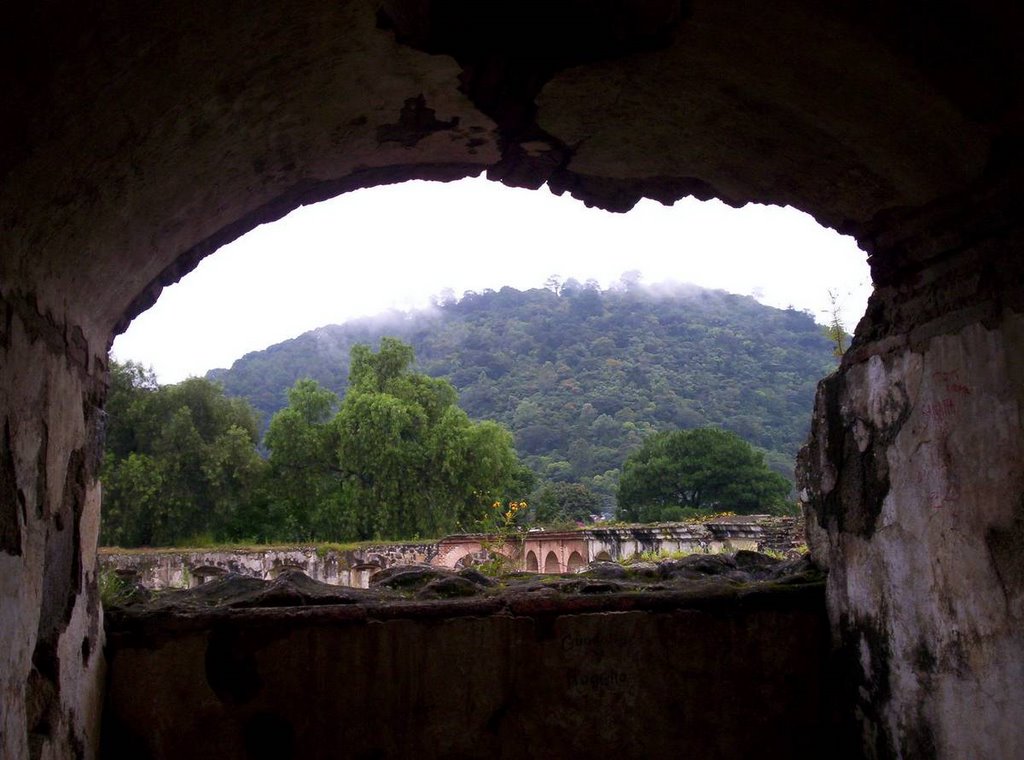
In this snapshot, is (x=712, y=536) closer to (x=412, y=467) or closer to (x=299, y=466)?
(x=412, y=467)

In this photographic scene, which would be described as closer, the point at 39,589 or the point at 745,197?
the point at 39,589

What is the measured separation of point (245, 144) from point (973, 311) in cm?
211

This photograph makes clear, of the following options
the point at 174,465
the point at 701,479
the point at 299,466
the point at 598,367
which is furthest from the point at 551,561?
the point at 598,367

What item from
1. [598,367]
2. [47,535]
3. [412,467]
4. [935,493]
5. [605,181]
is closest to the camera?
[47,535]

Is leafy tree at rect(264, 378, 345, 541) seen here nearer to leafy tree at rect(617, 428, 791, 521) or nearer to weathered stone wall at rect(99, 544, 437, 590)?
weathered stone wall at rect(99, 544, 437, 590)

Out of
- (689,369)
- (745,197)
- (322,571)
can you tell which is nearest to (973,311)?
(745,197)

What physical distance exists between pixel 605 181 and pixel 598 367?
62109mm

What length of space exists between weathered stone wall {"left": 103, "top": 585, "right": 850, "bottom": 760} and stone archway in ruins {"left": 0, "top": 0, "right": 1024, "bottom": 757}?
0.22 metres

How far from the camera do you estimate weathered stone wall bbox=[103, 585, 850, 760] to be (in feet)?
9.00

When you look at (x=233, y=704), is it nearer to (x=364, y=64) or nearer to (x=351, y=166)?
(x=351, y=166)

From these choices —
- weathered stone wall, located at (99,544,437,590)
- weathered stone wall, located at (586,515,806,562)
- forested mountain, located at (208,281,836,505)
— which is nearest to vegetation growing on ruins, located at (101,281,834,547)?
forested mountain, located at (208,281,836,505)

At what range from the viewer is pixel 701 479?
98.1 ft

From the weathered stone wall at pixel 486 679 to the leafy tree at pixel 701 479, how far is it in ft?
86.5

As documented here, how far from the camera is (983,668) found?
2.26 meters
